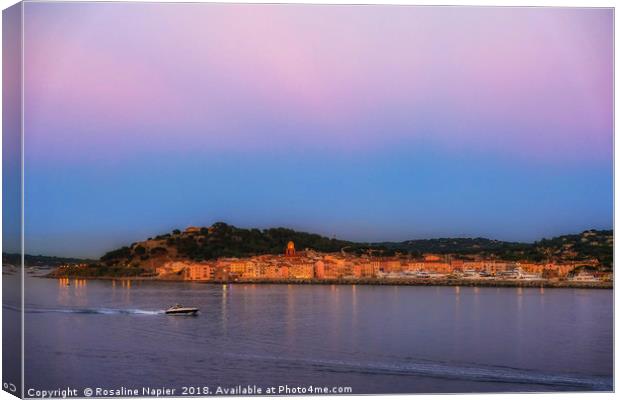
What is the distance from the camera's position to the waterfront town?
34.3 ft

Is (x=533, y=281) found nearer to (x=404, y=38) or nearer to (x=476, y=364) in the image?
(x=476, y=364)

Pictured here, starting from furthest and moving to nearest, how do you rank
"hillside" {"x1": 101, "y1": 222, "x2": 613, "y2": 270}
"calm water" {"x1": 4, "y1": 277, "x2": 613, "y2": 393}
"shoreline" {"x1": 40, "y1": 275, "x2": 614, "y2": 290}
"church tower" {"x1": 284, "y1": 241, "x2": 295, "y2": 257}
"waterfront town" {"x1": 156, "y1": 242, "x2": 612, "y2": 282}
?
"shoreline" {"x1": 40, "y1": 275, "x2": 614, "y2": 290} → "waterfront town" {"x1": 156, "y1": 242, "x2": 612, "y2": 282} → "church tower" {"x1": 284, "y1": 241, "x2": 295, "y2": 257} → "hillside" {"x1": 101, "y1": 222, "x2": 613, "y2": 270} → "calm water" {"x1": 4, "y1": 277, "x2": 613, "y2": 393}

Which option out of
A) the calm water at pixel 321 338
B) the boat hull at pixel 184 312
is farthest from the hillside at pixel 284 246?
the boat hull at pixel 184 312

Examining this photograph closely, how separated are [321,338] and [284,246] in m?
0.93

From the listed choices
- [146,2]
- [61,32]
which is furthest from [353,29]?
[61,32]

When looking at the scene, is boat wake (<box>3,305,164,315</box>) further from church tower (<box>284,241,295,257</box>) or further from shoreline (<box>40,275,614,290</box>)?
church tower (<box>284,241,295,257</box>)

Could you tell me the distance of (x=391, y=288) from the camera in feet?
37.0

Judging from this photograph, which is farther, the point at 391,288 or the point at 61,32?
the point at 391,288

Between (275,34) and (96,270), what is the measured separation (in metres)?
2.76

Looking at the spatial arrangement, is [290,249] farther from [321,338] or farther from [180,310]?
[180,310]

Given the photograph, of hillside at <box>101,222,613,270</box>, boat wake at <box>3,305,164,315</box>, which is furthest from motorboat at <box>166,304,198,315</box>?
hillside at <box>101,222,613,270</box>

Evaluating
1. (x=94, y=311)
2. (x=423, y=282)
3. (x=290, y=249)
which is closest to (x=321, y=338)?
(x=290, y=249)

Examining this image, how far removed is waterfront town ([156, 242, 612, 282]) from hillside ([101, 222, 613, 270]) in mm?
136

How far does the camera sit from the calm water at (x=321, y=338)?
898cm
